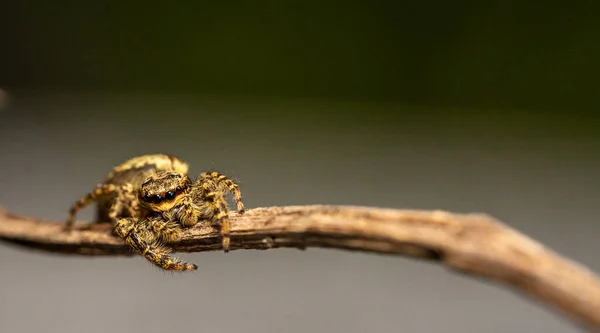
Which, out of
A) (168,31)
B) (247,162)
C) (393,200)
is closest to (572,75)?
(393,200)

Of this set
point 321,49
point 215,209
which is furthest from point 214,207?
point 321,49

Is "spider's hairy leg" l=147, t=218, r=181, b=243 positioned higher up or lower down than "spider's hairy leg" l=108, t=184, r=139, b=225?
lower down

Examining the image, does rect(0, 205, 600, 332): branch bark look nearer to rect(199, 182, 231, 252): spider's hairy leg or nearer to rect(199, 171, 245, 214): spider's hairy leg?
rect(199, 182, 231, 252): spider's hairy leg

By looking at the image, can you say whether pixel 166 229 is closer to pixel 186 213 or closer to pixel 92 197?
pixel 186 213

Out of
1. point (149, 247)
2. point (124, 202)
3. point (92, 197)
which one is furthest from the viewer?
point (92, 197)

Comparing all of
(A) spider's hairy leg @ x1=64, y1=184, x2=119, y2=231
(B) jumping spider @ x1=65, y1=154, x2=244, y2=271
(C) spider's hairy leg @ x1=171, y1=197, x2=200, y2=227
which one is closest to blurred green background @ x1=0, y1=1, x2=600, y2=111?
(A) spider's hairy leg @ x1=64, y1=184, x2=119, y2=231

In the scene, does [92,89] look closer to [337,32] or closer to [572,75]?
[337,32]

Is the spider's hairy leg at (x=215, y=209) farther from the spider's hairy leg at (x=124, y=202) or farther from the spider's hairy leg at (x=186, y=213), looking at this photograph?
the spider's hairy leg at (x=124, y=202)
